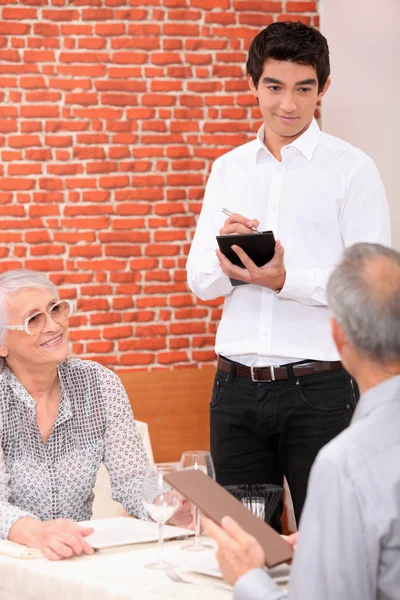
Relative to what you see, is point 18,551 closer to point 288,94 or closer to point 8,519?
point 8,519

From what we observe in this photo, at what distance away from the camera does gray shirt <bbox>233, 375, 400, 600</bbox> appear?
3.79ft

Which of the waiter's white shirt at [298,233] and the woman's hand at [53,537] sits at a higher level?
the waiter's white shirt at [298,233]

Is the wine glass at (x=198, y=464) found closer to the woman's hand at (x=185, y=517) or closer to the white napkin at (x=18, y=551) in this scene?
the woman's hand at (x=185, y=517)

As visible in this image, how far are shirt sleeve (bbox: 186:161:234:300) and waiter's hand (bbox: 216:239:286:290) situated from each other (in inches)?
5.9

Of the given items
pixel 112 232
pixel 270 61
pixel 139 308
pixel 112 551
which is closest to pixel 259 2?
pixel 112 232

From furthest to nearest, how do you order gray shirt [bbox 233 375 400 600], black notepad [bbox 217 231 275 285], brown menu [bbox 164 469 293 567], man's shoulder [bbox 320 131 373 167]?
man's shoulder [bbox 320 131 373 167] < black notepad [bbox 217 231 275 285] < brown menu [bbox 164 469 293 567] < gray shirt [bbox 233 375 400 600]

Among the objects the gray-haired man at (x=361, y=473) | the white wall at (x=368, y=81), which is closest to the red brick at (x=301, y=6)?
the white wall at (x=368, y=81)

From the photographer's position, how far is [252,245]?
2.33 m

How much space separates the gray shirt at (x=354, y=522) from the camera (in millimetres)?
1154

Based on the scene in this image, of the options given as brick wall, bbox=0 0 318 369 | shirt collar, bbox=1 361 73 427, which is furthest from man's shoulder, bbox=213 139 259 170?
brick wall, bbox=0 0 318 369

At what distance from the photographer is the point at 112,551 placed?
181 cm

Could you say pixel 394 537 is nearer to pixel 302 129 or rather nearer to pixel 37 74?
pixel 302 129

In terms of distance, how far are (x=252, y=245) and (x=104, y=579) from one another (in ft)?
3.33

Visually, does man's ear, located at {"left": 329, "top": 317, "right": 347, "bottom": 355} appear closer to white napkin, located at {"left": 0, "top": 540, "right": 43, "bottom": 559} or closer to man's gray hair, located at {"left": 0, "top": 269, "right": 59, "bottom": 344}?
white napkin, located at {"left": 0, "top": 540, "right": 43, "bottom": 559}
